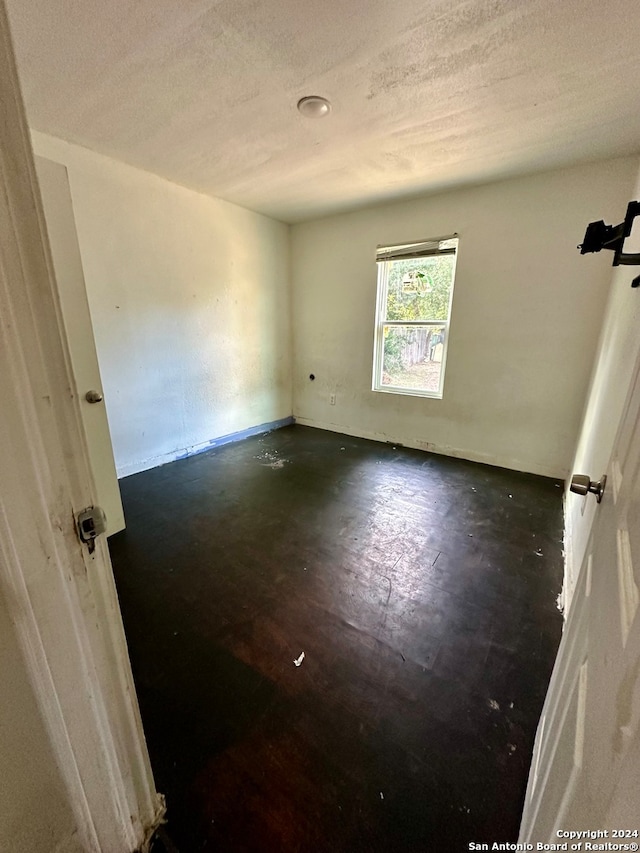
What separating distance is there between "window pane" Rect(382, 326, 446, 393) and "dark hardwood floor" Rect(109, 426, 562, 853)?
1392 millimetres

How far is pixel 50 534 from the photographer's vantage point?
0.56m

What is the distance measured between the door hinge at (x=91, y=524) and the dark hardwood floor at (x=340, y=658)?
2.97 feet

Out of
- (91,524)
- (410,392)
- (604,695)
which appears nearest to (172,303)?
(410,392)

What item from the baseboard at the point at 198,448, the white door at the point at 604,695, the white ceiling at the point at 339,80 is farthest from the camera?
the baseboard at the point at 198,448

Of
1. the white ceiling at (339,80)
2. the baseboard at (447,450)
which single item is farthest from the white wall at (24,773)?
the baseboard at (447,450)

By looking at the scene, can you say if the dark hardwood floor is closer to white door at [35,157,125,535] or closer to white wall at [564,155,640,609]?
white wall at [564,155,640,609]

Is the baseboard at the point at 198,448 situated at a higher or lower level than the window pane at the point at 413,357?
lower

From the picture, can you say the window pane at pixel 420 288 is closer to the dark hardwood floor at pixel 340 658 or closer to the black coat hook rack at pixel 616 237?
the dark hardwood floor at pixel 340 658

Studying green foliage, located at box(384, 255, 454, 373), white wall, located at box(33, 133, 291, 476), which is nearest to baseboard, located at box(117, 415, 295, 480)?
white wall, located at box(33, 133, 291, 476)

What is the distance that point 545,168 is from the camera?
2.54 metres

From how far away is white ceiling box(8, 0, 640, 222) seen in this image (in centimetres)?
130

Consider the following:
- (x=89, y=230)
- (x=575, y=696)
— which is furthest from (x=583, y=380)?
(x=89, y=230)

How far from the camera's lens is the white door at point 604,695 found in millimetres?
379

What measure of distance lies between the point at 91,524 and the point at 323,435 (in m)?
3.58
